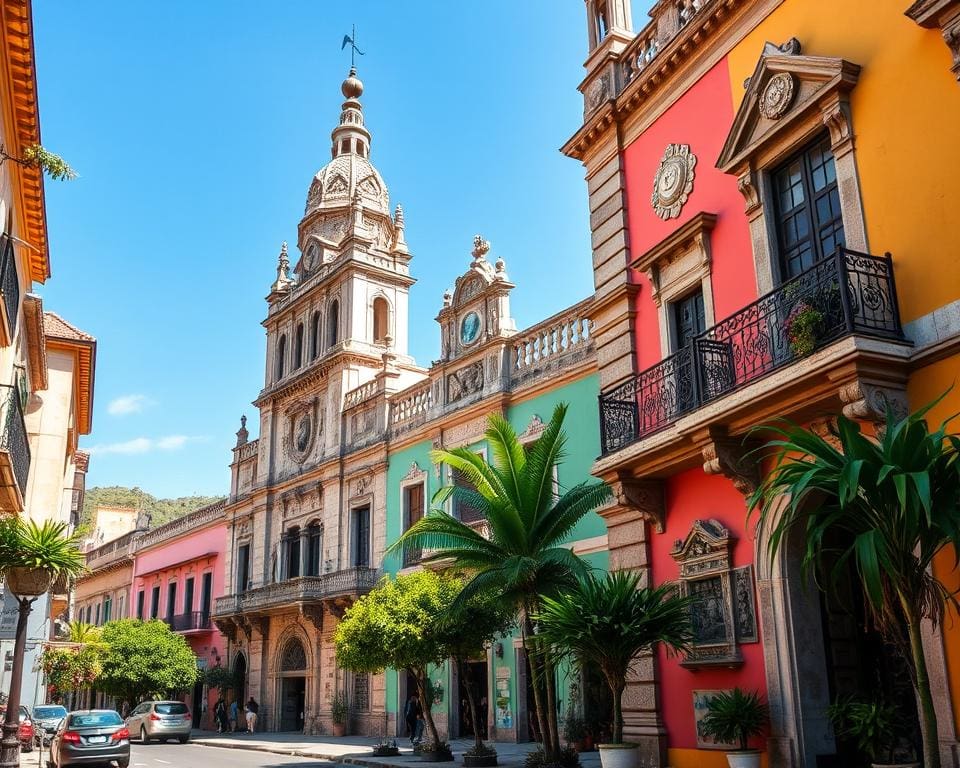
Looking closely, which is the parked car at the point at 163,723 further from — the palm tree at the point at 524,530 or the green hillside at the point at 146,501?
the green hillside at the point at 146,501

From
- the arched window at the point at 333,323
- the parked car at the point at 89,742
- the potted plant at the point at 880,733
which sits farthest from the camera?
the arched window at the point at 333,323

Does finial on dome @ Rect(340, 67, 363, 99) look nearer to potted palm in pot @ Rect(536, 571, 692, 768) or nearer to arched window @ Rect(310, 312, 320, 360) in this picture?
arched window @ Rect(310, 312, 320, 360)

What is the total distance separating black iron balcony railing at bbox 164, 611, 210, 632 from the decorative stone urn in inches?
1180

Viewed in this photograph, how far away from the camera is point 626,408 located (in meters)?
13.0

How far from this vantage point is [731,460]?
10922mm

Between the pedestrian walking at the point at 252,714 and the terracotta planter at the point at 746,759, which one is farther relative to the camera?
the pedestrian walking at the point at 252,714

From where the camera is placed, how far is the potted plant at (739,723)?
403 inches

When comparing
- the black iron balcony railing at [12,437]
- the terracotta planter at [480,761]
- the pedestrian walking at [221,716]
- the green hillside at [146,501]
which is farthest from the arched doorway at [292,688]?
the green hillside at [146,501]

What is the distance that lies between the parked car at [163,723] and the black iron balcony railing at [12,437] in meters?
15.1

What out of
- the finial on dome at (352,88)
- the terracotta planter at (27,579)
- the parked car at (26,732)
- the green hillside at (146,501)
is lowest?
the parked car at (26,732)

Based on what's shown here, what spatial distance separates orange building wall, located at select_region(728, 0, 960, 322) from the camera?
30.4 ft

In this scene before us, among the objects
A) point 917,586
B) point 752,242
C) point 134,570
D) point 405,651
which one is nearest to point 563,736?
point 405,651

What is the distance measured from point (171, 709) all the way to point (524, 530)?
775 inches

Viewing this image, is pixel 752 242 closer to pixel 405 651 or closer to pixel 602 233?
pixel 602 233
